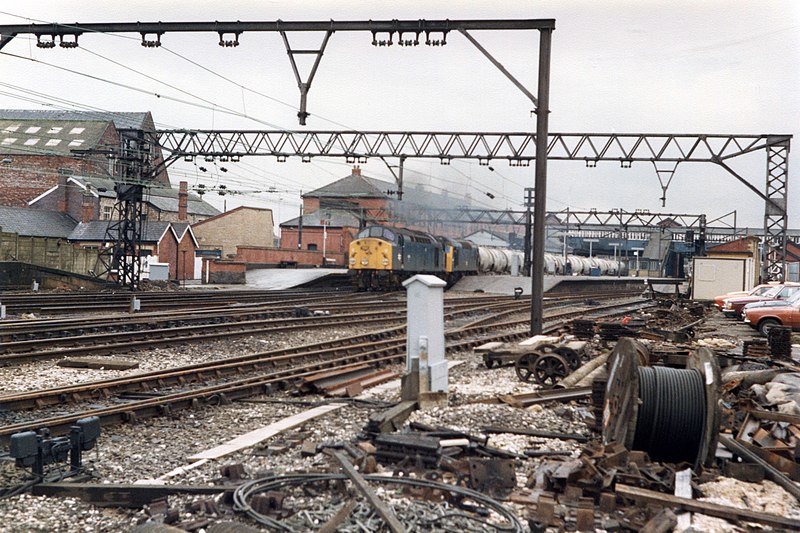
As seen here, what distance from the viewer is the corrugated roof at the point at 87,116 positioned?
6644cm

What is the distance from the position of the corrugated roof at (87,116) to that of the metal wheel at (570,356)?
60.8 m

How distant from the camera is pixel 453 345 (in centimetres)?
1795

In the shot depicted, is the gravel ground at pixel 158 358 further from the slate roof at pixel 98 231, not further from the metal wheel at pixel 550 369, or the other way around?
the slate roof at pixel 98 231

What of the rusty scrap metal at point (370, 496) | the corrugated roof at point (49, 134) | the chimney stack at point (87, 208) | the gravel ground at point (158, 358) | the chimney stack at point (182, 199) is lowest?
the gravel ground at point (158, 358)

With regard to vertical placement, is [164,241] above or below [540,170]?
below

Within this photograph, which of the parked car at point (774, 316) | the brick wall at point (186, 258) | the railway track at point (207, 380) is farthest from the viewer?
the brick wall at point (186, 258)

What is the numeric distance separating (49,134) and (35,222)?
48.2ft

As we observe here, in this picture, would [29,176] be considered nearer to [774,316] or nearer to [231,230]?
[231,230]

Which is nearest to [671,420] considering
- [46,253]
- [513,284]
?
[46,253]

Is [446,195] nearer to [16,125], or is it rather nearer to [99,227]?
[99,227]

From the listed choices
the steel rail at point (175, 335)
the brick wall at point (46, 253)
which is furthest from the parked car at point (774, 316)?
the brick wall at point (46, 253)

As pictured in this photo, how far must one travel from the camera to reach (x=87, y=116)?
2625 inches

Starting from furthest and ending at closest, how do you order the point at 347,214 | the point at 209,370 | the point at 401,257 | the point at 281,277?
the point at 347,214, the point at 281,277, the point at 401,257, the point at 209,370

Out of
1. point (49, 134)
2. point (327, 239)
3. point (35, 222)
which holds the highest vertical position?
point (49, 134)
